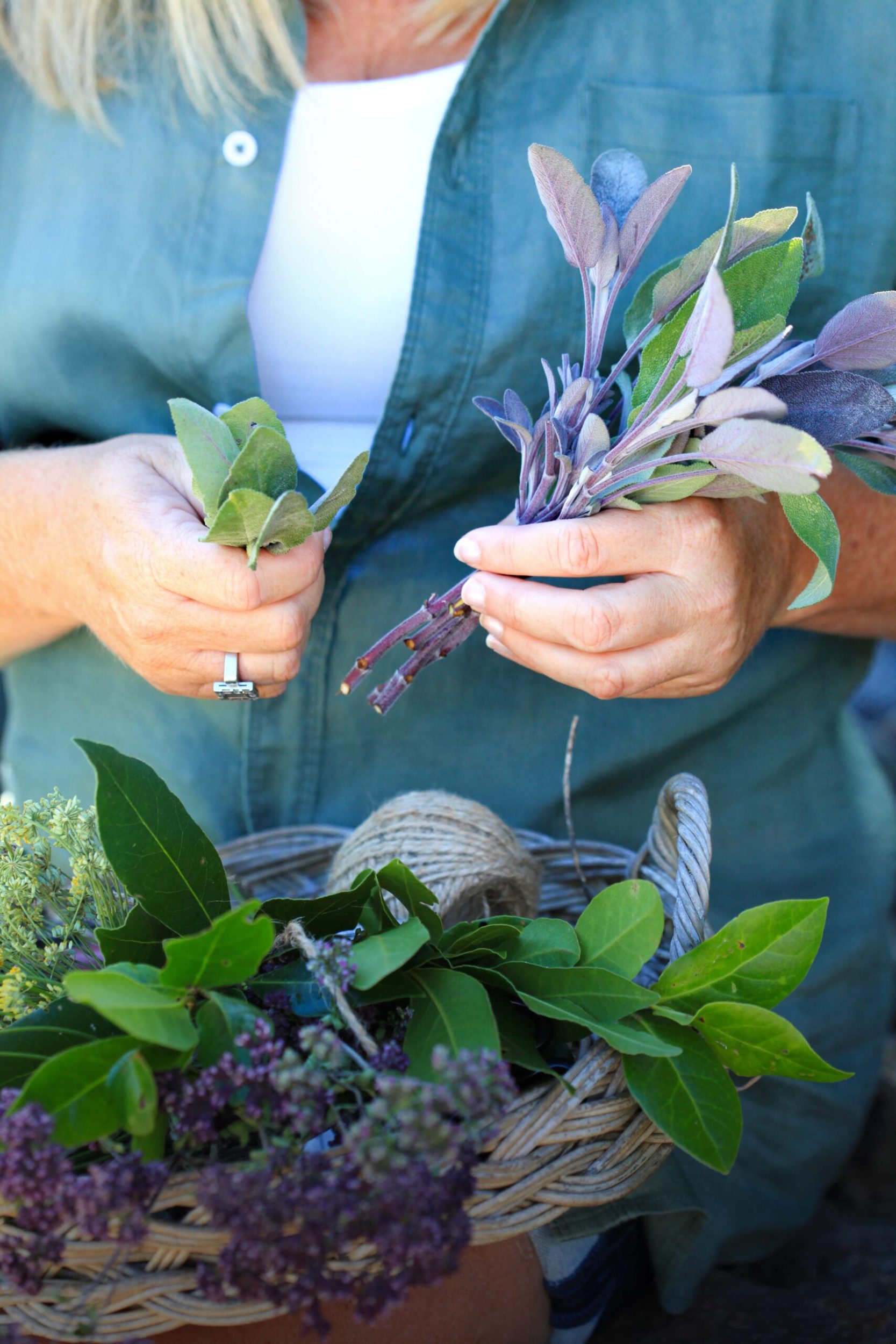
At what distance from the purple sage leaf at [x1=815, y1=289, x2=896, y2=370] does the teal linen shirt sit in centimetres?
34

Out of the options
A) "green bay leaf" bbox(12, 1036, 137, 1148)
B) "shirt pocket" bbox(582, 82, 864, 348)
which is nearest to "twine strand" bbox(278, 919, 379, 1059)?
"green bay leaf" bbox(12, 1036, 137, 1148)

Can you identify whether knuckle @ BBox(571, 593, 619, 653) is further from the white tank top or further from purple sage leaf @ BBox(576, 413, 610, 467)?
the white tank top

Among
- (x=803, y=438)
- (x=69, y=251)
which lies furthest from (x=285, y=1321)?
(x=69, y=251)

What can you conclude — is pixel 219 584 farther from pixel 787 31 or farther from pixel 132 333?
pixel 787 31

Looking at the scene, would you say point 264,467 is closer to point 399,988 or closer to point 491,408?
point 491,408

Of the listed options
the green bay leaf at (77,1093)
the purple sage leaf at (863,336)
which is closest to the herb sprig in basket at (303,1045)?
the green bay leaf at (77,1093)

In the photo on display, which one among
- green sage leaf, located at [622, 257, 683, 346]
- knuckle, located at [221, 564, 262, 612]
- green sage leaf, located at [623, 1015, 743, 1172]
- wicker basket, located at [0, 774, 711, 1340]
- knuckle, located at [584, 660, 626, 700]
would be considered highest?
green sage leaf, located at [622, 257, 683, 346]

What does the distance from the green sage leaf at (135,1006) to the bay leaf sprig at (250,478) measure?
247 mm

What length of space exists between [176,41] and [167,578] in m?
0.60

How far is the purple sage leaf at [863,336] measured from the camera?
57cm

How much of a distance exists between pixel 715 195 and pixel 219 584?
581 millimetres

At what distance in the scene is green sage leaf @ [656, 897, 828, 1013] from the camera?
1.83 feet

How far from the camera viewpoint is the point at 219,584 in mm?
660

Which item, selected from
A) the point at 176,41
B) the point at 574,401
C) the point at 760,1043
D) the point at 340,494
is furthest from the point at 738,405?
the point at 176,41
